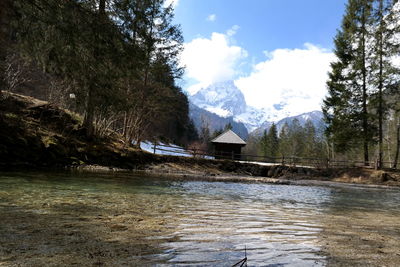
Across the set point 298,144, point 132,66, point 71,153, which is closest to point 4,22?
point 132,66

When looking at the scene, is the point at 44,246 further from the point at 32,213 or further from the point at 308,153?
the point at 308,153

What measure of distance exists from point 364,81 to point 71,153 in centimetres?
2412

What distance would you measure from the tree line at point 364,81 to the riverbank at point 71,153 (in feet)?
13.3

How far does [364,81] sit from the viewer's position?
24.4 m

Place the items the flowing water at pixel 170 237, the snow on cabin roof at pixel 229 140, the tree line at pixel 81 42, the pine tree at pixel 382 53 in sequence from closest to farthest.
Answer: the flowing water at pixel 170 237
the tree line at pixel 81 42
the pine tree at pixel 382 53
the snow on cabin roof at pixel 229 140

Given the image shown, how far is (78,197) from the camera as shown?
18.5ft

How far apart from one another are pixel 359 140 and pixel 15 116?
1006 inches

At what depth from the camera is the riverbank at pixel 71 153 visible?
1222 cm

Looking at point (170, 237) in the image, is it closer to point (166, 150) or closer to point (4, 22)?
point (4, 22)

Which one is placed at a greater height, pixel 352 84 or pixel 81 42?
pixel 352 84

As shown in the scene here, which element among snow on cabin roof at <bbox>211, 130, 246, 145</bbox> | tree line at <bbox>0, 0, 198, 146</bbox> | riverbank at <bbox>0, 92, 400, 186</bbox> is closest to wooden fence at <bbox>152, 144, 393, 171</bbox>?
snow on cabin roof at <bbox>211, 130, 246, 145</bbox>

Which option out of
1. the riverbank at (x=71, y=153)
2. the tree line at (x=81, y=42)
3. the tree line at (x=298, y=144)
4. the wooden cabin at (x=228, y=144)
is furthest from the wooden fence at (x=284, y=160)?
the tree line at (x=298, y=144)

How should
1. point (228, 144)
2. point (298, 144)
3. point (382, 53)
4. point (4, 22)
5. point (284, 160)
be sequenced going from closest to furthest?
point (4, 22), point (382, 53), point (284, 160), point (228, 144), point (298, 144)

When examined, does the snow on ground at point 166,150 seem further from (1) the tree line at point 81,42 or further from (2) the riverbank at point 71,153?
(1) the tree line at point 81,42
